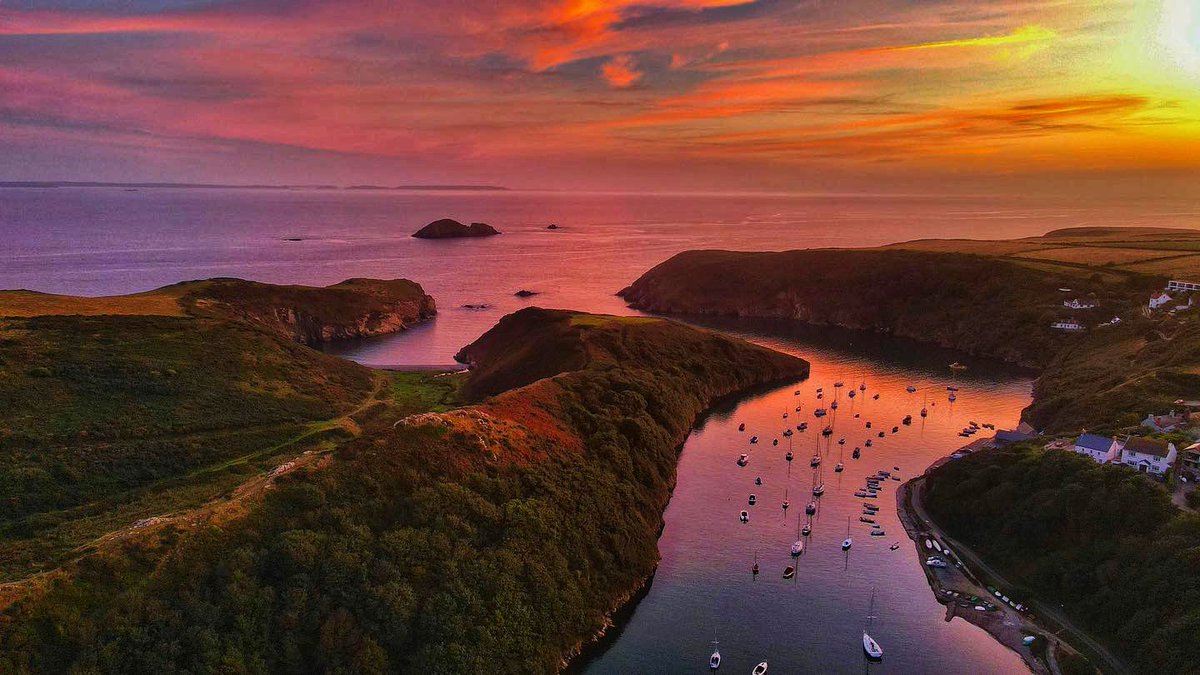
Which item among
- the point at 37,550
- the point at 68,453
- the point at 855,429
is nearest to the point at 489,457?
the point at 37,550

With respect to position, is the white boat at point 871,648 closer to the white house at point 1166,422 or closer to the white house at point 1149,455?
the white house at point 1149,455

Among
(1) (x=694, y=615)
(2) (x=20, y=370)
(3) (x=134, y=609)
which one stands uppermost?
(2) (x=20, y=370)

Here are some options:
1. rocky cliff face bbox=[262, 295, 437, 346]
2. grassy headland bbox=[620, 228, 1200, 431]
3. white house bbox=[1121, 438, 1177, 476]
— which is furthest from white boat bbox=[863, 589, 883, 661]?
rocky cliff face bbox=[262, 295, 437, 346]

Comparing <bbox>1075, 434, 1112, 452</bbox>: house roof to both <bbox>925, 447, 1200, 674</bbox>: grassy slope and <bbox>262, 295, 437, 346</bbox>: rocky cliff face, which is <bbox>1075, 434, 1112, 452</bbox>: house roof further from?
<bbox>262, 295, 437, 346</bbox>: rocky cliff face

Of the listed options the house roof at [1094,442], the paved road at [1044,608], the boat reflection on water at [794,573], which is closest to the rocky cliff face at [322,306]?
the boat reflection on water at [794,573]

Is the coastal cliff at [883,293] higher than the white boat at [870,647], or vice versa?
the coastal cliff at [883,293]

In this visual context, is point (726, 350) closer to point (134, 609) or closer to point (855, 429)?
point (855, 429)
